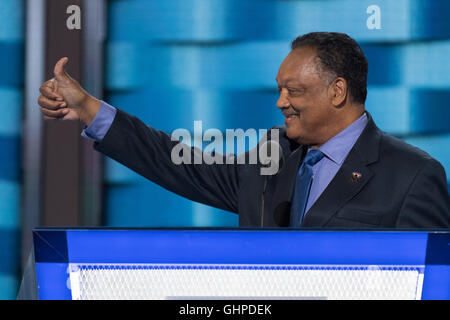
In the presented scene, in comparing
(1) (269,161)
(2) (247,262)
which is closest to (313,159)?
(1) (269,161)

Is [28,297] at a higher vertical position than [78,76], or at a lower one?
lower

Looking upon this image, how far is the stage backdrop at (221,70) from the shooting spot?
2451 mm

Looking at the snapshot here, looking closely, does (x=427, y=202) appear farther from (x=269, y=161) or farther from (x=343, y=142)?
(x=269, y=161)

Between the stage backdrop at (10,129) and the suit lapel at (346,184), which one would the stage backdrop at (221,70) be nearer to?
the stage backdrop at (10,129)

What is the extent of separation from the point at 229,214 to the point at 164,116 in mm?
502

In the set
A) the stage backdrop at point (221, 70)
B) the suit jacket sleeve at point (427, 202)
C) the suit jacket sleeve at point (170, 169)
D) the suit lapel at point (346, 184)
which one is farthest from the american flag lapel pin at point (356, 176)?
the stage backdrop at point (221, 70)

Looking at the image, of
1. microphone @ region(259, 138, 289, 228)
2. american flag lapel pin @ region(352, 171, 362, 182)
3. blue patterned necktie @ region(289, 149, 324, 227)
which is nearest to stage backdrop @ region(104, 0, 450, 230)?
microphone @ region(259, 138, 289, 228)

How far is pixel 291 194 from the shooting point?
1.52 meters

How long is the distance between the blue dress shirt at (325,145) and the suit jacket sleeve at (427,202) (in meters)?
0.21

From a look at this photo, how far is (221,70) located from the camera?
2.53 metres

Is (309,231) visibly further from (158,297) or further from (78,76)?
(78,76)

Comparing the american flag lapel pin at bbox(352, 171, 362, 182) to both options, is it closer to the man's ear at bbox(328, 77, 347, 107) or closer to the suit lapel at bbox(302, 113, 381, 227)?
the suit lapel at bbox(302, 113, 381, 227)

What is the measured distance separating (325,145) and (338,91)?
0.58ft

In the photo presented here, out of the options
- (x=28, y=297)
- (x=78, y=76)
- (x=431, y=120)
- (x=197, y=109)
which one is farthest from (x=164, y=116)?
(x=28, y=297)
